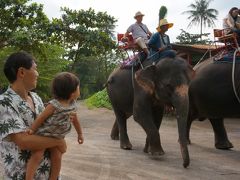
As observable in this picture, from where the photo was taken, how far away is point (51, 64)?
2816 centimetres

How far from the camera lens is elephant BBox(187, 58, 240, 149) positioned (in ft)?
26.5

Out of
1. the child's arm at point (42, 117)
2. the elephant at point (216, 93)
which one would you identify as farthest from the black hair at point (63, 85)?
the elephant at point (216, 93)

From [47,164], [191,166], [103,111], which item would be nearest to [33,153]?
[47,164]

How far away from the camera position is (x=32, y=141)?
2674 mm

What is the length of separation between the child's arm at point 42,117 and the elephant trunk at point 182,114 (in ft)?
13.3

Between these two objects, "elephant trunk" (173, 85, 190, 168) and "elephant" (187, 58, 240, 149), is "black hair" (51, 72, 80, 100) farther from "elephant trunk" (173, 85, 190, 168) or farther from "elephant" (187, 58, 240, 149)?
"elephant" (187, 58, 240, 149)

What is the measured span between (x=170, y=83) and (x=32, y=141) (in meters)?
4.93

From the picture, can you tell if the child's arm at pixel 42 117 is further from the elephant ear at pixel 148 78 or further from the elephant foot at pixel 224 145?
the elephant foot at pixel 224 145

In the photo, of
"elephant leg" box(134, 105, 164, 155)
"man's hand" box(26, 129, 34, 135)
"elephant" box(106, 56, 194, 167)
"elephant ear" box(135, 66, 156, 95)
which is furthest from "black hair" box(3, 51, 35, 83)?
"elephant leg" box(134, 105, 164, 155)

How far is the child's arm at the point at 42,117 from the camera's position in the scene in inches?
Answer: 107

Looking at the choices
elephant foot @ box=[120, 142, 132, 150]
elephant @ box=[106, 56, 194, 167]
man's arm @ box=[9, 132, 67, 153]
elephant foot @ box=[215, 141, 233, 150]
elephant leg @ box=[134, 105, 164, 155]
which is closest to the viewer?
man's arm @ box=[9, 132, 67, 153]

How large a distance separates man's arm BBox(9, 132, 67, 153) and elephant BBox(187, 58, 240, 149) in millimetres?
5666

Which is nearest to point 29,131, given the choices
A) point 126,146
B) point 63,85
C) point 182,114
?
point 63,85

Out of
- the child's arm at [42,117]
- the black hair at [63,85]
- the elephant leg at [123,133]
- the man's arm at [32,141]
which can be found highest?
the black hair at [63,85]
